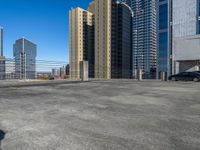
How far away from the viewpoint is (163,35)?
7488cm

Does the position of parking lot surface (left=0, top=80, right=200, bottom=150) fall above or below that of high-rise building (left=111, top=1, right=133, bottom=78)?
below

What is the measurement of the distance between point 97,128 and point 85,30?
127992 mm

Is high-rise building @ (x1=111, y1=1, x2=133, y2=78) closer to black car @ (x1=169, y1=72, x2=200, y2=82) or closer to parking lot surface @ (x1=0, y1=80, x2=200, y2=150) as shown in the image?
black car @ (x1=169, y1=72, x2=200, y2=82)

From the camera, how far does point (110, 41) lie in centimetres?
11562

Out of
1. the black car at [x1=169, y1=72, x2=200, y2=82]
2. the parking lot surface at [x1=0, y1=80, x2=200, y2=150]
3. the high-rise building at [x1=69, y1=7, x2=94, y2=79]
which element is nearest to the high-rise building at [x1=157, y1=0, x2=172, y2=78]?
the black car at [x1=169, y1=72, x2=200, y2=82]

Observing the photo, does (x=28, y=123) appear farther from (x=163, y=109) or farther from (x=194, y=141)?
(x=163, y=109)

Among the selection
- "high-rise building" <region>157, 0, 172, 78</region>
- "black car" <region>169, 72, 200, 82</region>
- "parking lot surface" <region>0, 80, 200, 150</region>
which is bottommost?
"parking lot surface" <region>0, 80, 200, 150</region>

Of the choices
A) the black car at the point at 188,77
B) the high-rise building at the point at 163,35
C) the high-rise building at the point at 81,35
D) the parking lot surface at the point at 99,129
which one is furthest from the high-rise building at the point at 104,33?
the parking lot surface at the point at 99,129

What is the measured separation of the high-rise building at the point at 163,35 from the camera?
7194cm

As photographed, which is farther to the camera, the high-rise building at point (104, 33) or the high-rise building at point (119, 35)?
the high-rise building at point (119, 35)

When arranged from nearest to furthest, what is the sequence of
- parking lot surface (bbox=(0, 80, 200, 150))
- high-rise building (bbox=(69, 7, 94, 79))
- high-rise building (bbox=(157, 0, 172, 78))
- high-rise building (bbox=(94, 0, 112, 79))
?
parking lot surface (bbox=(0, 80, 200, 150)) → high-rise building (bbox=(157, 0, 172, 78)) → high-rise building (bbox=(94, 0, 112, 79)) → high-rise building (bbox=(69, 7, 94, 79))

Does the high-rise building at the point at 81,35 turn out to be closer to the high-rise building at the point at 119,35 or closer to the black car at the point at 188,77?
the high-rise building at the point at 119,35

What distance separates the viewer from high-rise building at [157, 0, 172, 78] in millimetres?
71938

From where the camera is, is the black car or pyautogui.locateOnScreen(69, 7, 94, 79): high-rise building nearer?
the black car
